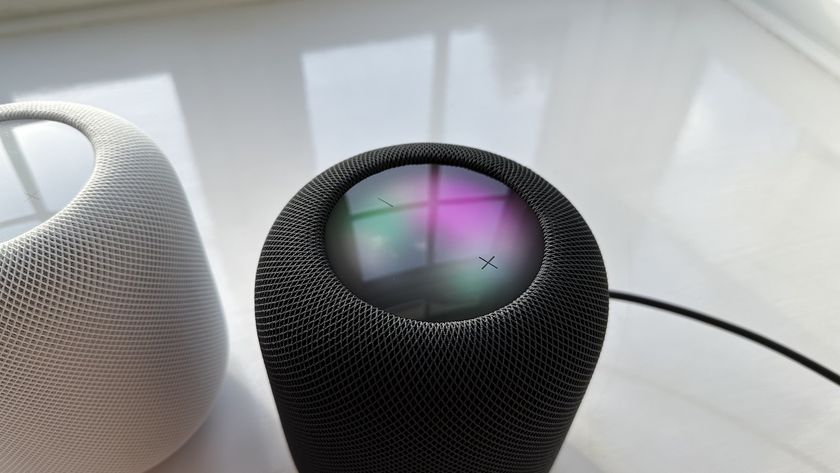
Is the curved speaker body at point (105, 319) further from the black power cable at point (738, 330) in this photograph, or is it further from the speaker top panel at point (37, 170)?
the black power cable at point (738, 330)

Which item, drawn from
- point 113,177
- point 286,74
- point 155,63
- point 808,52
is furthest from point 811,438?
point 155,63

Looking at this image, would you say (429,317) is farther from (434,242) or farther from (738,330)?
(738,330)

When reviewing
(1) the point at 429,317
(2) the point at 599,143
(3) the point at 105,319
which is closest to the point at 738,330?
(2) the point at 599,143

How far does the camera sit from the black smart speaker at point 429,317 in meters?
0.62

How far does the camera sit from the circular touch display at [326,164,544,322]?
0.68m

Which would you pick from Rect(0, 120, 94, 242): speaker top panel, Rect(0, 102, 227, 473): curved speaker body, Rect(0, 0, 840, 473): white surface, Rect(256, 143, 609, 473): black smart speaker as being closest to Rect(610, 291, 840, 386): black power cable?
Rect(0, 0, 840, 473): white surface

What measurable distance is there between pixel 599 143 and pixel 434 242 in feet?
2.82

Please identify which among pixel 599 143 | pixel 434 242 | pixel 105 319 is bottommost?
pixel 105 319

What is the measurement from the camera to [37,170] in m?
0.77

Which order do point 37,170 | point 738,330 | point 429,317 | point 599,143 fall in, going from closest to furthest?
point 429,317
point 37,170
point 738,330
point 599,143

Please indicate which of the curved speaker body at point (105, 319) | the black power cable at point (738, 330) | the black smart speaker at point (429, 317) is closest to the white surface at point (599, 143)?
the black power cable at point (738, 330)

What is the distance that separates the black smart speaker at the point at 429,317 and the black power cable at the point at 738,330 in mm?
443

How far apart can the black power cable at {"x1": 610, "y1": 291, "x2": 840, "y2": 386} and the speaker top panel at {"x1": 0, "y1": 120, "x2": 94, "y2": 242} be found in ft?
2.69

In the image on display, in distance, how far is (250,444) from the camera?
3.15 feet
